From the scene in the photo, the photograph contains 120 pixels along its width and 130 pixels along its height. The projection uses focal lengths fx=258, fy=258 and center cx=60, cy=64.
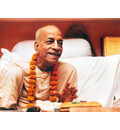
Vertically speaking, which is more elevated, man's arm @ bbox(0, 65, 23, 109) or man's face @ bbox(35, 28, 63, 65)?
man's face @ bbox(35, 28, 63, 65)

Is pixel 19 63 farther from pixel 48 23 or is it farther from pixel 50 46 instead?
pixel 48 23

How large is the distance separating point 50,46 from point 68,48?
247mm

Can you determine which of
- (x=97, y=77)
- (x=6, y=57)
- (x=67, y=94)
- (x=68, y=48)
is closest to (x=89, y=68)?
(x=97, y=77)

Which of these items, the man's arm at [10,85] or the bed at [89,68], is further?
the bed at [89,68]

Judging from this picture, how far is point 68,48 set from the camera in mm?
1832

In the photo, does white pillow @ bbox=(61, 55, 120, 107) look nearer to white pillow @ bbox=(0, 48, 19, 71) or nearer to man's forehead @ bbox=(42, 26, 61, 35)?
man's forehead @ bbox=(42, 26, 61, 35)

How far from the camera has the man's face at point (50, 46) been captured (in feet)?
5.30

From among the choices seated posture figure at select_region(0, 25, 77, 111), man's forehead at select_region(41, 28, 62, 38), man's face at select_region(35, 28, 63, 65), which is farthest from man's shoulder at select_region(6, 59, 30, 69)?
A: man's forehead at select_region(41, 28, 62, 38)

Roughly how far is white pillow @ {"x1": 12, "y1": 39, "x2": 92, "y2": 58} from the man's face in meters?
0.13

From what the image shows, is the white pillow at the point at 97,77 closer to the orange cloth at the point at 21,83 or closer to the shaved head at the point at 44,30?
the orange cloth at the point at 21,83

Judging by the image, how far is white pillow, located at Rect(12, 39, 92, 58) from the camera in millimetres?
1769

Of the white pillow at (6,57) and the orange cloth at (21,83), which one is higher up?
the white pillow at (6,57)

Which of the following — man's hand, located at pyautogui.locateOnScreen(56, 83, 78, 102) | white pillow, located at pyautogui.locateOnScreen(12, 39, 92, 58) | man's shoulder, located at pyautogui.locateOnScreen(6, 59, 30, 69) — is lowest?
man's hand, located at pyautogui.locateOnScreen(56, 83, 78, 102)

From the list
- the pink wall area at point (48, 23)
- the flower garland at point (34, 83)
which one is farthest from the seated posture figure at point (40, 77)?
the pink wall area at point (48, 23)
